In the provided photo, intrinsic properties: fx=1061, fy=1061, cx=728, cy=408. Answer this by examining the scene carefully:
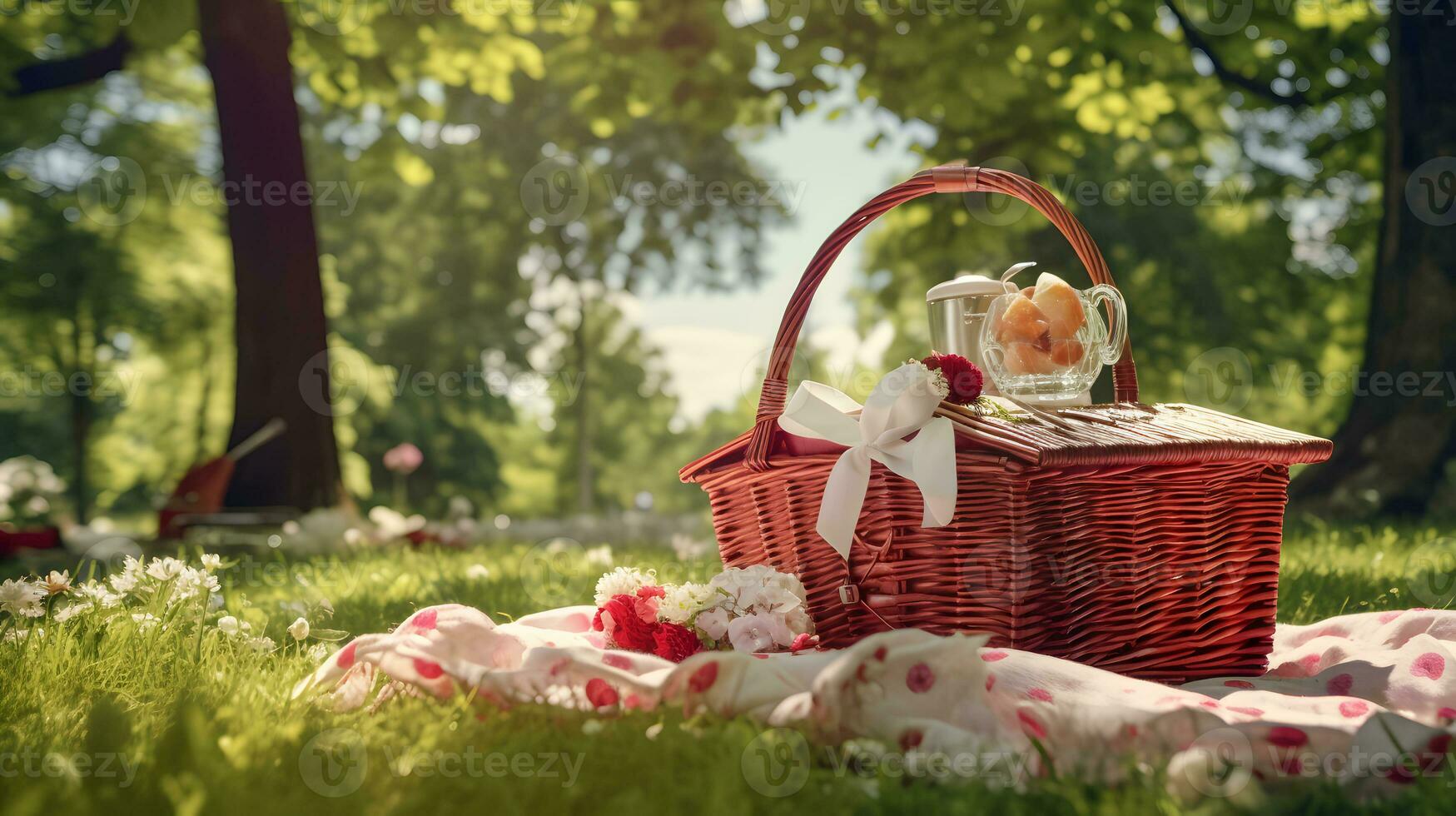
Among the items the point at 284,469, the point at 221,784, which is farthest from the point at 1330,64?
the point at 221,784

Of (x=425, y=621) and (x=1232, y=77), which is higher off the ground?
(x=1232, y=77)

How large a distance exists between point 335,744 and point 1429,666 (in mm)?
2390

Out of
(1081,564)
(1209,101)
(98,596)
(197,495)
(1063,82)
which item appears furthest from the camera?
(1209,101)

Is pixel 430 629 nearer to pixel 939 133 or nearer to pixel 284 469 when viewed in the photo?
pixel 284 469

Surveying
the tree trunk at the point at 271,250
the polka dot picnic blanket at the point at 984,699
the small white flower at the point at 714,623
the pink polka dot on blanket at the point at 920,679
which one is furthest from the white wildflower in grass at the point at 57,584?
the tree trunk at the point at 271,250

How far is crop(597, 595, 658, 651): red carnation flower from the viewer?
9.27 feet

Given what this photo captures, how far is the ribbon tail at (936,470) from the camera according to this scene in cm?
238

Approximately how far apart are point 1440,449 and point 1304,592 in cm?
348

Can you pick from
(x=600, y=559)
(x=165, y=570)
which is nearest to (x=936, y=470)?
(x=165, y=570)

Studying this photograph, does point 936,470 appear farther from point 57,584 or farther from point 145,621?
point 57,584

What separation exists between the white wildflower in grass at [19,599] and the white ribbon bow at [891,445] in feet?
6.41

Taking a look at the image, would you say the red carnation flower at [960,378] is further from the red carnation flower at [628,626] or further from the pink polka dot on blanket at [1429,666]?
the pink polka dot on blanket at [1429,666]

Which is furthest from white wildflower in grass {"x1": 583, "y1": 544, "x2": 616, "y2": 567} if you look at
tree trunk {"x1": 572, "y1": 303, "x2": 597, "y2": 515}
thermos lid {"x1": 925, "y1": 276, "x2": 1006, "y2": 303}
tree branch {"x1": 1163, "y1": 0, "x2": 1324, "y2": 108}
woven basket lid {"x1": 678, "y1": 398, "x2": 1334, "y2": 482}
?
tree trunk {"x1": 572, "y1": 303, "x2": 597, "y2": 515}

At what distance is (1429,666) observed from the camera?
8.08 feet
